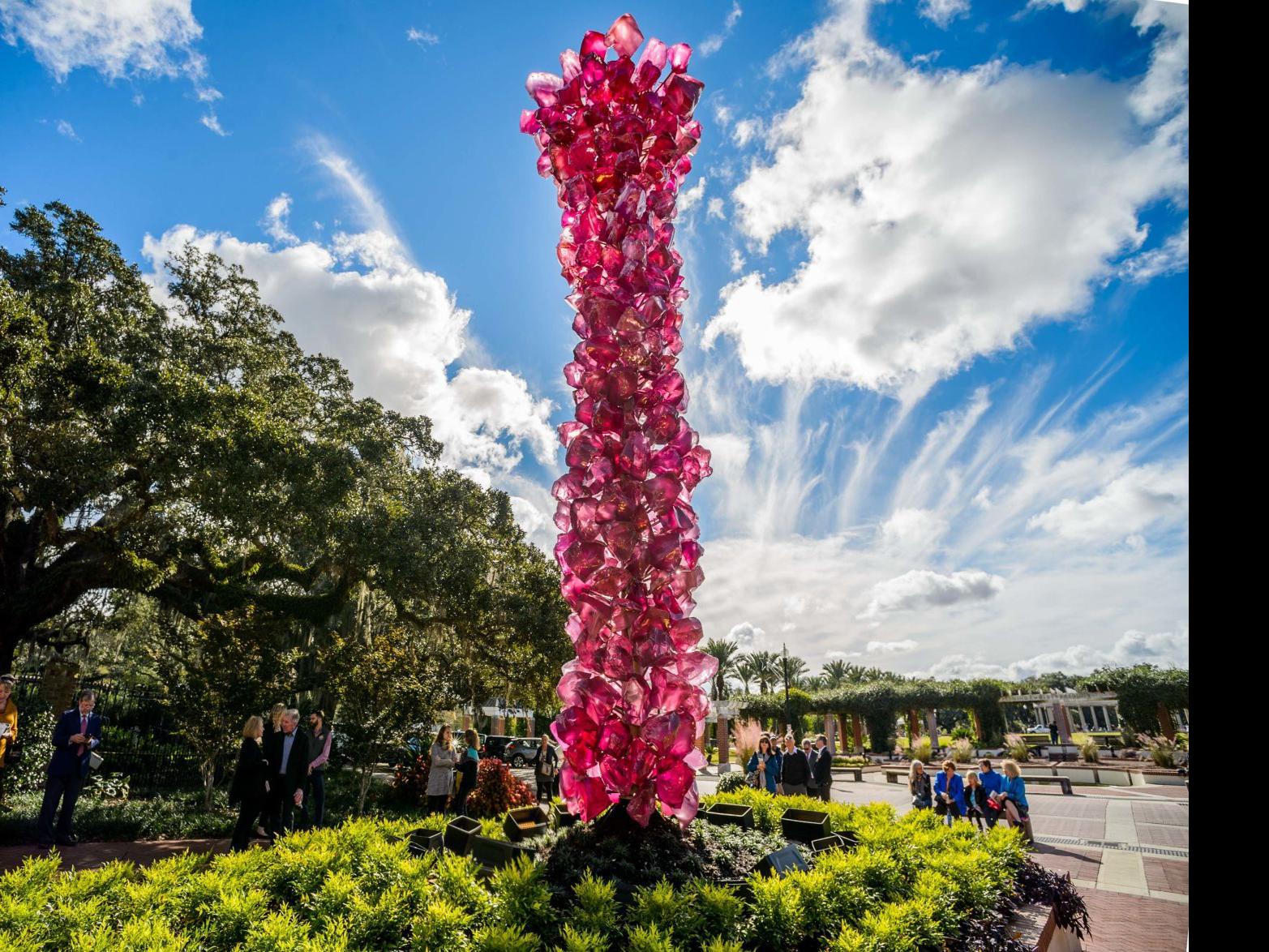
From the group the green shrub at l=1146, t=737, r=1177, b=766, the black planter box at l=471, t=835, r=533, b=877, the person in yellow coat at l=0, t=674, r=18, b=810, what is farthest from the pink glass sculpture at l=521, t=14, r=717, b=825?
the green shrub at l=1146, t=737, r=1177, b=766

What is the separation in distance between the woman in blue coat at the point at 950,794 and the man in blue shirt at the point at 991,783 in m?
0.45

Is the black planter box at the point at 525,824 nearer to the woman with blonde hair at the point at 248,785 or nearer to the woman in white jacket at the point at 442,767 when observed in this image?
the woman with blonde hair at the point at 248,785

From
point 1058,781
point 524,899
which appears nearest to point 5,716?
point 524,899

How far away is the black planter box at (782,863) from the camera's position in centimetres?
382

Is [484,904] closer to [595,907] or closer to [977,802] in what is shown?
[595,907]

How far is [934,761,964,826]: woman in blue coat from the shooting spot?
1030cm

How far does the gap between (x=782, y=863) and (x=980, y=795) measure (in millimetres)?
7838

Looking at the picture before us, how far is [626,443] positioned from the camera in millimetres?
4234

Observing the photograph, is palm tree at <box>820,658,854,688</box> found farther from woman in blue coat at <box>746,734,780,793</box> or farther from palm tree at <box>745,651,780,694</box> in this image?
woman in blue coat at <box>746,734,780,793</box>

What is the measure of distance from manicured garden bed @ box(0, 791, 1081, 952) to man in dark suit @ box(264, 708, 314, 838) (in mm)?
4305

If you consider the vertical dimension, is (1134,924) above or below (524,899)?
below

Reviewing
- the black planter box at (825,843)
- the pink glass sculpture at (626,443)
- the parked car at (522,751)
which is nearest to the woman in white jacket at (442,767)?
the pink glass sculpture at (626,443)

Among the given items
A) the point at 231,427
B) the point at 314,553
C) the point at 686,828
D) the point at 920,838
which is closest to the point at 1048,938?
the point at 920,838
